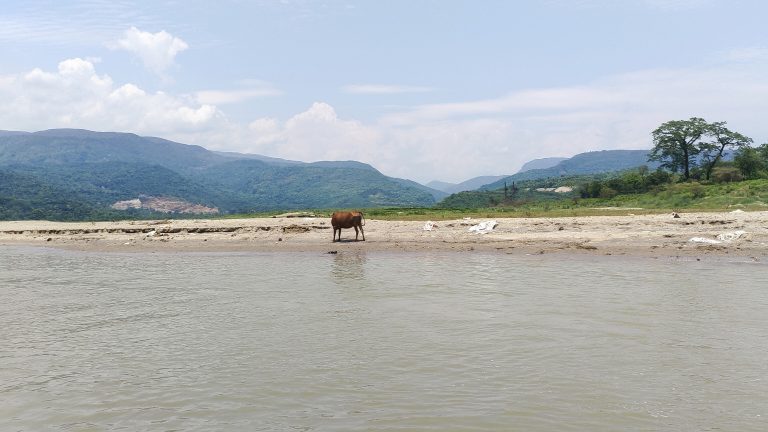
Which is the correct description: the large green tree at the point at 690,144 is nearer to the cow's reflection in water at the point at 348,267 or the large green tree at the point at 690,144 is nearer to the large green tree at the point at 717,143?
the large green tree at the point at 717,143

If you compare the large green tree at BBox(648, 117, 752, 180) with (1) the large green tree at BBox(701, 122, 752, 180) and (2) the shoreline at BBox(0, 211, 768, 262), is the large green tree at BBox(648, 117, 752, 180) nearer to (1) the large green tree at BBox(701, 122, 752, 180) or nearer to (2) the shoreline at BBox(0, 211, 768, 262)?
(1) the large green tree at BBox(701, 122, 752, 180)

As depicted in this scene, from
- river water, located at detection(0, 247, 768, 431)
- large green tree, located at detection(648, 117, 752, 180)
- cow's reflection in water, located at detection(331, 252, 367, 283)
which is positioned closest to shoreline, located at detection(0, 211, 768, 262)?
cow's reflection in water, located at detection(331, 252, 367, 283)

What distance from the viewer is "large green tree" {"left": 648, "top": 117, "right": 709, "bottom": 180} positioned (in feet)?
273

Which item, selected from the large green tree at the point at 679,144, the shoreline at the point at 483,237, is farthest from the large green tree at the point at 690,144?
the shoreline at the point at 483,237

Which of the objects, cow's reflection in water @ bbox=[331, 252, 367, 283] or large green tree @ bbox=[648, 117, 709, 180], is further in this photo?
large green tree @ bbox=[648, 117, 709, 180]

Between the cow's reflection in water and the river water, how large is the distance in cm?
79

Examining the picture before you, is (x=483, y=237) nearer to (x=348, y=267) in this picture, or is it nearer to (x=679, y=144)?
(x=348, y=267)

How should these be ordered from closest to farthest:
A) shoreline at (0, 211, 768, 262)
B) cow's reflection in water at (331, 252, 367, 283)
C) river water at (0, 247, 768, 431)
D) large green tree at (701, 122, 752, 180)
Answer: river water at (0, 247, 768, 431) → cow's reflection in water at (331, 252, 367, 283) → shoreline at (0, 211, 768, 262) → large green tree at (701, 122, 752, 180)

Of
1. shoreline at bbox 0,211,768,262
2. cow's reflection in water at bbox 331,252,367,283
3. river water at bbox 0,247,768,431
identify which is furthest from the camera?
shoreline at bbox 0,211,768,262

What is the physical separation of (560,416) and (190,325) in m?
10.1

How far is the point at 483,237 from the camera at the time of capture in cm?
3478

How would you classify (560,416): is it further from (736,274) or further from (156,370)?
(736,274)

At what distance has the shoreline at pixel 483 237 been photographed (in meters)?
28.9

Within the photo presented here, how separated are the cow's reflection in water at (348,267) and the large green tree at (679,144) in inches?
2669
